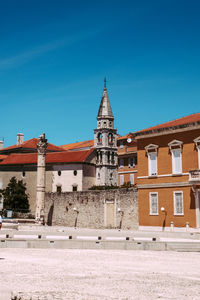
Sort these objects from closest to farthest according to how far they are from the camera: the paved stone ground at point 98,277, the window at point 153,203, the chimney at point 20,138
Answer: the paved stone ground at point 98,277 < the window at point 153,203 < the chimney at point 20,138

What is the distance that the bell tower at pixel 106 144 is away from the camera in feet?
236

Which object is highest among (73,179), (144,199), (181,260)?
(73,179)

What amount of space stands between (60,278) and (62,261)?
Result: 3.64 m

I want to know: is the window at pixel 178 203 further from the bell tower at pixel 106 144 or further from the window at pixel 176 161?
the bell tower at pixel 106 144

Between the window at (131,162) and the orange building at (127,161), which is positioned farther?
the window at (131,162)

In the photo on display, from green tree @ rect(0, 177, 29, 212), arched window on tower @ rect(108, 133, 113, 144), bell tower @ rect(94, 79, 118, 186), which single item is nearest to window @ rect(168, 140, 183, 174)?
green tree @ rect(0, 177, 29, 212)

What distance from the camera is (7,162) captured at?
61.8 metres

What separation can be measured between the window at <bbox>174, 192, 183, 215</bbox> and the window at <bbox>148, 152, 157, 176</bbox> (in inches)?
110

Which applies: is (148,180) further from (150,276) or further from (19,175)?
(19,175)

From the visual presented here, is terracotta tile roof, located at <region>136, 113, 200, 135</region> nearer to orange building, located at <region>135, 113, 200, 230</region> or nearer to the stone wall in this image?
orange building, located at <region>135, 113, 200, 230</region>

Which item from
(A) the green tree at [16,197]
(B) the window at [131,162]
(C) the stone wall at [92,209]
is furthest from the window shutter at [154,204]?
(B) the window at [131,162]

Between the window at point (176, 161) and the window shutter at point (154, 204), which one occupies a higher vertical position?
the window at point (176, 161)

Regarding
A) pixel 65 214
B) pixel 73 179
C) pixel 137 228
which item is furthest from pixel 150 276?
pixel 73 179

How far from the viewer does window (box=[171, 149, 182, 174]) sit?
3209 cm
